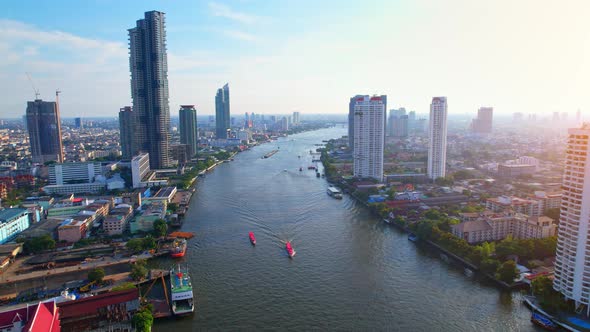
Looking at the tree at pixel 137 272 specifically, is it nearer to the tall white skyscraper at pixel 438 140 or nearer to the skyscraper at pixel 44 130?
the tall white skyscraper at pixel 438 140

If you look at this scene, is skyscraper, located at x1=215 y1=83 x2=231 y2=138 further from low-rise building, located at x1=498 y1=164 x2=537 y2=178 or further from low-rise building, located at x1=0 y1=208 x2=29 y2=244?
low-rise building, located at x1=0 y1=208 x2=29 y2=244

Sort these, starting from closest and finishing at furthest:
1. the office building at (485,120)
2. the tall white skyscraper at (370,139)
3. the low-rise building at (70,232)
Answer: the low-rise building at (70,232) → the tall white skyscraper at (370,139) → the office building at (485,120)

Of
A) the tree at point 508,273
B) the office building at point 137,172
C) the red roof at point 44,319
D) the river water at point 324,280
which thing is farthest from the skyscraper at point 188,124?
the tree at point 508,273

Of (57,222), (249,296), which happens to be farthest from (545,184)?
(57,222)

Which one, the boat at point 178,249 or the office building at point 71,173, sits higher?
the office building at point 71,173

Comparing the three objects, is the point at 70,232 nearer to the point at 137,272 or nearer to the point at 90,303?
the point at 137,272

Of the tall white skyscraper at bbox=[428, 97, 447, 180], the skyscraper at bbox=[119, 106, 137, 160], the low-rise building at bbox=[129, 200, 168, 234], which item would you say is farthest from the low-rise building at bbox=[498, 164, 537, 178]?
the skyscraper at bbox=[119, 106, 137, 160]
